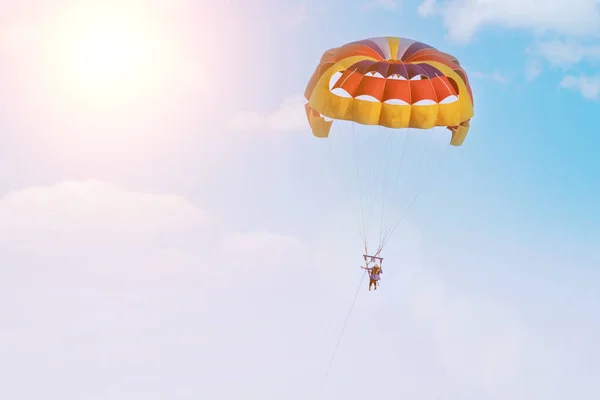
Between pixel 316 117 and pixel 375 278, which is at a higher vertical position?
pixel 316 117

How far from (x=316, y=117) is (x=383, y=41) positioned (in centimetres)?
483

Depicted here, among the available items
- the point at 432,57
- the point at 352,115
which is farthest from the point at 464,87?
the point at 352,115

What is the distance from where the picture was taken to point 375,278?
43.8 m

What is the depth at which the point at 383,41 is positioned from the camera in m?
45.5

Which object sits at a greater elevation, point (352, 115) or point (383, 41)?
point (383, 41)

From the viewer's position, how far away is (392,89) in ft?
145

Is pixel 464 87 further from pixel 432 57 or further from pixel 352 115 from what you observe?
pixel 352 115

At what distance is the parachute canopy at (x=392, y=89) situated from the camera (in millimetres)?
44031

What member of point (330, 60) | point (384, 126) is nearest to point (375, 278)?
point (384, 126)

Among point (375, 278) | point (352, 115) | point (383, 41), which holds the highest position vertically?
point (383, 41)

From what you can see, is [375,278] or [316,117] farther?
[316,117]

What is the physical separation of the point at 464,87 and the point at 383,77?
363cm

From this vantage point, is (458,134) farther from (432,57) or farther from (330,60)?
(330,60)

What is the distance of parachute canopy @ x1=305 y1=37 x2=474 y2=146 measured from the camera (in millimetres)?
44031
